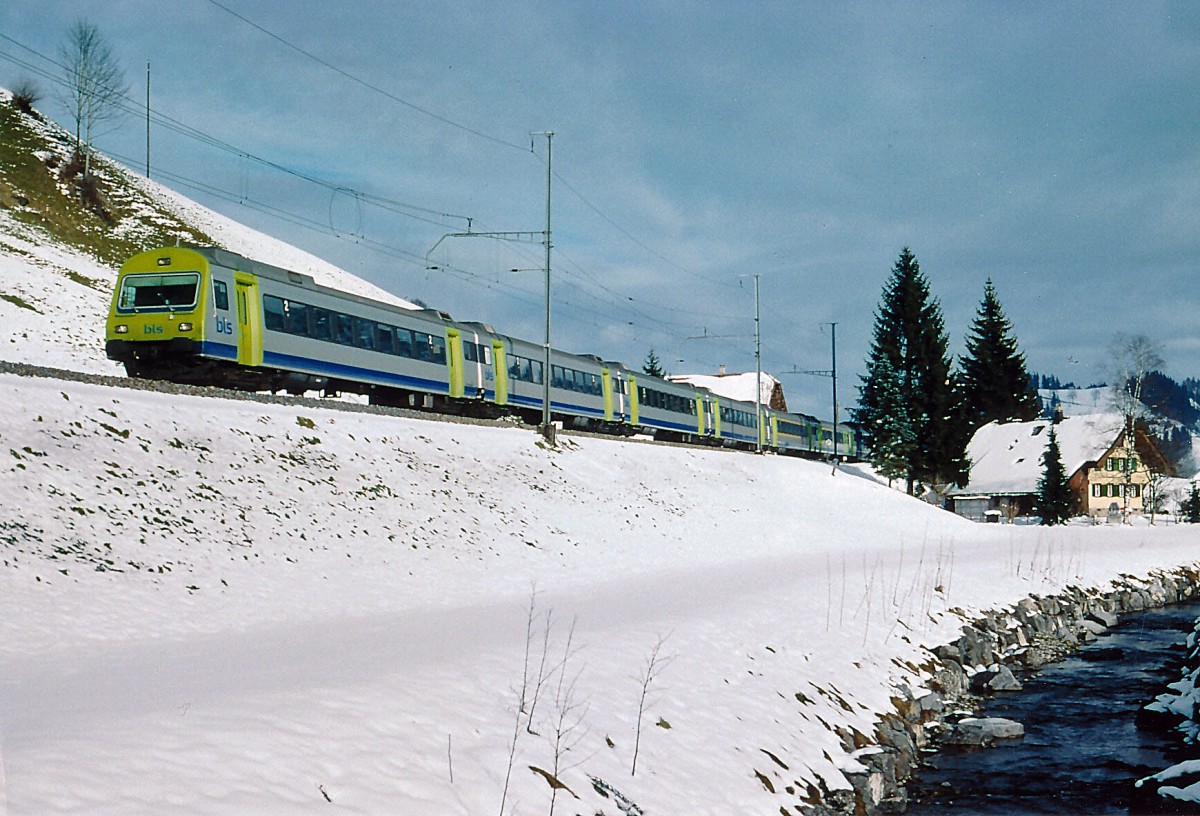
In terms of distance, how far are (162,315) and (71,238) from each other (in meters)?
46.6

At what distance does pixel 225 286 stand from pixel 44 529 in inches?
456

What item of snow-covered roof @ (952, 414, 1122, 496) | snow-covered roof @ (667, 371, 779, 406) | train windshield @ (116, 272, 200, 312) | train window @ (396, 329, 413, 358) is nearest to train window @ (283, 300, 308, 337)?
train windshield @ (116, 272, 200, 312)

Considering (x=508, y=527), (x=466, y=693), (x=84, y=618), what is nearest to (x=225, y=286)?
(x=508, y=527)

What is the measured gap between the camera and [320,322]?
90.5 ft

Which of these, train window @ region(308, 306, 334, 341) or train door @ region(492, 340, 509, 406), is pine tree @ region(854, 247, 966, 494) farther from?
train window @ region(308, 306, 334, 341)

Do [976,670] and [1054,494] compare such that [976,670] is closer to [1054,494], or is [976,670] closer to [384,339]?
[384,339]

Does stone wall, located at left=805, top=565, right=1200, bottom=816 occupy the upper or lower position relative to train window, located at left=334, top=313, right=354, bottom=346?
lower

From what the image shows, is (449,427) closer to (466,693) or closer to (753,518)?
(753,518)

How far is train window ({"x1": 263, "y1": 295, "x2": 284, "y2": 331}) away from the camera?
83.7 feet

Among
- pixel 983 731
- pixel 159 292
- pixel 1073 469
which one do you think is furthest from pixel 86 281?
pixel 1073 469

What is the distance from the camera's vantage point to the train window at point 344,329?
1110 inches

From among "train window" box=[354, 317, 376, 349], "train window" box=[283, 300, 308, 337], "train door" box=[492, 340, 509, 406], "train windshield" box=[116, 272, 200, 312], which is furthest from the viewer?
"train door" box=[492, 340, 509, 406]

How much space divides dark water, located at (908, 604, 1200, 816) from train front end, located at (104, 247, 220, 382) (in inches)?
741

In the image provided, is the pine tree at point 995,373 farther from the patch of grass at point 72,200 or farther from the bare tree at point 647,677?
the bare tree at point 647,677
